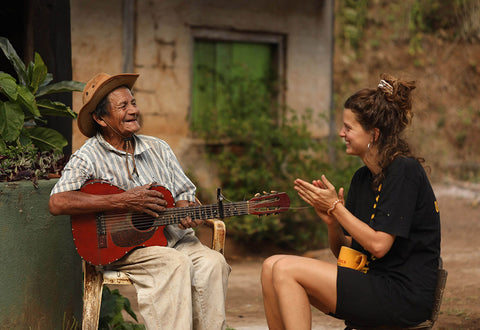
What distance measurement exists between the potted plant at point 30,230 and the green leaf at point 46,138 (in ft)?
0.12

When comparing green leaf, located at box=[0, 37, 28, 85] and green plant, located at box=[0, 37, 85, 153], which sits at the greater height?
green leaf, located at box=[0, 37, 28, 85]

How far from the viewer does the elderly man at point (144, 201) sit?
11.5 ft

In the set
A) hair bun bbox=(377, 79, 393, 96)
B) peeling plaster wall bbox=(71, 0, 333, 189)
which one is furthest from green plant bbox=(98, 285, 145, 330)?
peeling plaster wall bbox=(71, 0, 333, 189)

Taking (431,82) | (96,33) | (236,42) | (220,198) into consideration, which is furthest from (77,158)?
(431,82)

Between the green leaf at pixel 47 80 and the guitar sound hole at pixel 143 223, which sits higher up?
the green leaf at pixel 47 80

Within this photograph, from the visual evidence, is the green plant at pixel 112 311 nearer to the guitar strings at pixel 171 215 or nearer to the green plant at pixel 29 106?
the guitar strings at pixel 171 215

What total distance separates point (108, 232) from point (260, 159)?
15.7ft

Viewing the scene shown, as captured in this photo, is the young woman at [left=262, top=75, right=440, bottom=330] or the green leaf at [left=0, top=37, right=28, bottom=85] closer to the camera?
the young woman at [left=262, top=75, right=440, bottom=330]

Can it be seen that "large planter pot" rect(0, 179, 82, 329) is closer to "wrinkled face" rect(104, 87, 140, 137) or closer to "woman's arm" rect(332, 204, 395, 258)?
"wrinkled face" rect(104, 87, 140, 137)

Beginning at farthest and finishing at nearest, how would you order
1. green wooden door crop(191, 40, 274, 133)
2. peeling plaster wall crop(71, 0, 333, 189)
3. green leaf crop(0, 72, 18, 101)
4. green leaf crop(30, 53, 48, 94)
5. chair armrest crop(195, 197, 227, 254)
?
1. green wooden door crop(191, 40, 274, 133)
2. peeling plaster wall crop(71, 0, 333, 189)
3. green leaf crop(30, 53, 48, 94)
4. green leaf crop(0, 72, 18, 101)
5. chair armrest crop(195, 197, 227, 254)

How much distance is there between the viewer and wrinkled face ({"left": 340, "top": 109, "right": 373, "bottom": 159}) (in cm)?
331

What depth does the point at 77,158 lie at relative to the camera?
3.69 metres

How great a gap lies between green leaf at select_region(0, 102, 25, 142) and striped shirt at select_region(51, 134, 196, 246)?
24.0 inches

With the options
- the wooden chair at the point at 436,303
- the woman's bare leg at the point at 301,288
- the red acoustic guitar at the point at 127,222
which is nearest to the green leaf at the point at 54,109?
the red acoustic guitar at the point at 127,222
